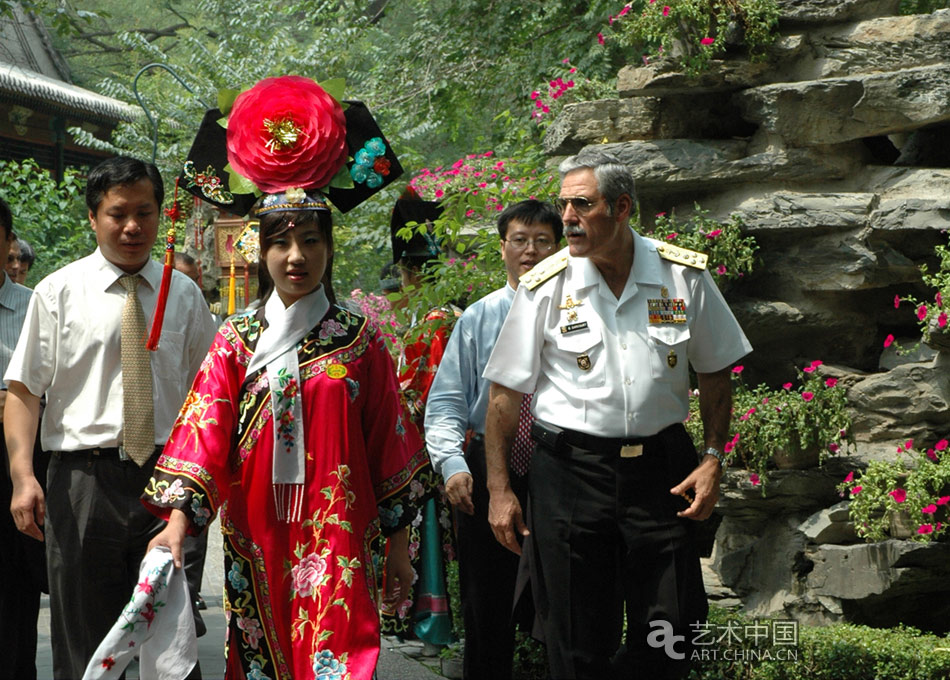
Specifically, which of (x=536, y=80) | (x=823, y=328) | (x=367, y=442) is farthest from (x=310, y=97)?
(x=536, y=80)

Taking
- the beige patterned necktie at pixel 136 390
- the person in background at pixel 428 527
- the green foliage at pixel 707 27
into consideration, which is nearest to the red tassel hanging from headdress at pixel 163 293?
the beige patterned necktie at pixel 136 390

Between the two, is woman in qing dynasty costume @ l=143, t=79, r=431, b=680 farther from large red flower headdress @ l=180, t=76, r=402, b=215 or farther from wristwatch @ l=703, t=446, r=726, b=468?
wristwatch @ l=703, t=446, r=726, b=468

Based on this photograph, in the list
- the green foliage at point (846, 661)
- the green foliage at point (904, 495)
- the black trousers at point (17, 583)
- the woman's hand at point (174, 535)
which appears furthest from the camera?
the green foliage at point (904, 495)

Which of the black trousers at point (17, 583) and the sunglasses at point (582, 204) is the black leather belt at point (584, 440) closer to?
the sunglasses at point (582, 204)

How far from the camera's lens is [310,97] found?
427 cm

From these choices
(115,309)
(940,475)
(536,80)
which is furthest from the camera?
(536,80)

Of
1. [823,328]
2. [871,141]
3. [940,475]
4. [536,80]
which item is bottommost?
[940,475]

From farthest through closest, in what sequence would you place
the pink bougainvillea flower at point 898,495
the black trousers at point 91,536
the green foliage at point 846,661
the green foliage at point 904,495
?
the pink bougainvillea flower at point 898,495, the green foliage at point 904,495, the green foliage at point 846,661, the black trousers at point 91,536

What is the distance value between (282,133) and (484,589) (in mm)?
2154

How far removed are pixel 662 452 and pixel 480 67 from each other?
419 inches

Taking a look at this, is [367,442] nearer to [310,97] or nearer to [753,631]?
[310,97]

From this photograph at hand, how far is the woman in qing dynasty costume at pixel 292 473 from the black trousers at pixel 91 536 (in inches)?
29.2

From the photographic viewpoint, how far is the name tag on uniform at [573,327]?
4387 mm

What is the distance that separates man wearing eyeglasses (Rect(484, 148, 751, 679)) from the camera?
4.23 metres
